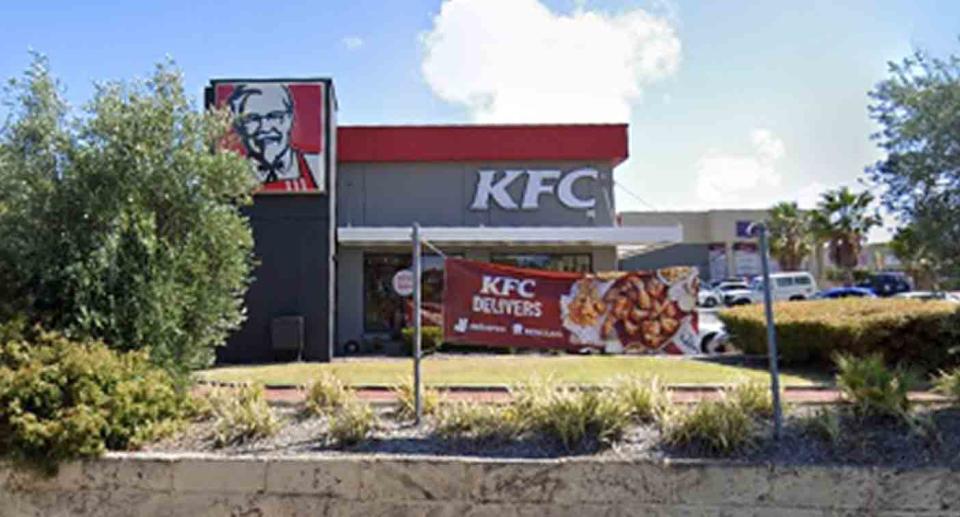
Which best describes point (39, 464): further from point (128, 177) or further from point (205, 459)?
point (128, 177)

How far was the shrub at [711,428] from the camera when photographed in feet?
15.4

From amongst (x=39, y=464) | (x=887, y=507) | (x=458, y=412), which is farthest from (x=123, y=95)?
(x=887, y=507)

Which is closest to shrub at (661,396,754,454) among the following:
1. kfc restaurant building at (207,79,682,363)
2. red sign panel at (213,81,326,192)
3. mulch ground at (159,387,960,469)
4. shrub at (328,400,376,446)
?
mulch ground at (159,387,960,469)

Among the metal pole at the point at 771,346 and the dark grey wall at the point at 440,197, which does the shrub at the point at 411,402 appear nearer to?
the metal pole at the point at 771,346

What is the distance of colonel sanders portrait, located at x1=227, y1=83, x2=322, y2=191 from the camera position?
13.7 metres

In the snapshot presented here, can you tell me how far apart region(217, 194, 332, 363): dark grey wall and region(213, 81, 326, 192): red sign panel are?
460mm

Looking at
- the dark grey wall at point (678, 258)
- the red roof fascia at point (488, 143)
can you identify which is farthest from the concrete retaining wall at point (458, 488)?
the dark grey wall at point (678, 258)

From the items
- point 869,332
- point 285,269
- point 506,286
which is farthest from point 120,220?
point 869,332

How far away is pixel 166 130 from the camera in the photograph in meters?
6.24

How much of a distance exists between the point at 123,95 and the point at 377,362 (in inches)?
318

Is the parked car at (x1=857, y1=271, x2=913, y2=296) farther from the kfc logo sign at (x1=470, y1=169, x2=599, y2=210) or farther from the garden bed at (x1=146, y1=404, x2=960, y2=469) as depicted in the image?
the garden bed at (x1=146, y1=404, x2=960, y2=469)

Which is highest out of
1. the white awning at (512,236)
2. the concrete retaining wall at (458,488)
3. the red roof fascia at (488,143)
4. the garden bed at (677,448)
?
the red roof fascia at (488,143)

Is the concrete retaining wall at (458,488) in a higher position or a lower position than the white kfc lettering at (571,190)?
lower

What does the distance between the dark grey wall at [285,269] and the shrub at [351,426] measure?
348 inches
